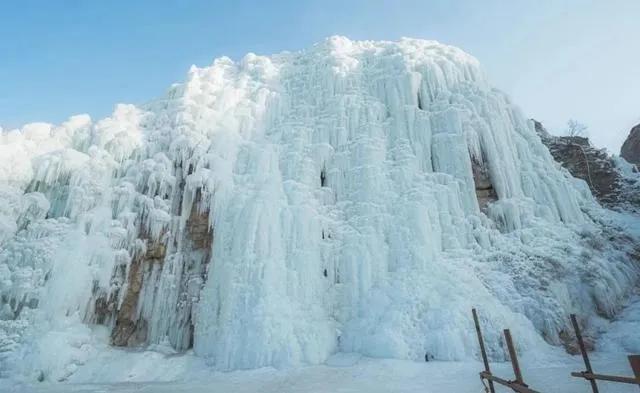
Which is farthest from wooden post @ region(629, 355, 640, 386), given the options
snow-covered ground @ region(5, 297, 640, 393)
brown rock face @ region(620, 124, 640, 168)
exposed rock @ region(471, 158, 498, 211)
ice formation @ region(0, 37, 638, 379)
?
brown rock face @ region(620, 124, 640, 168)

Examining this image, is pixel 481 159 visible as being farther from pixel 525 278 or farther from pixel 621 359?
pixel 621 359

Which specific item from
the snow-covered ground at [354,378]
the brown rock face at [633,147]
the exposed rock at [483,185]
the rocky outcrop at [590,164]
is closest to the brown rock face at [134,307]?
the snow-covered ground at [354,378]

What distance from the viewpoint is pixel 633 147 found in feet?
107

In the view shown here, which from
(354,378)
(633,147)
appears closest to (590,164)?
(633,147)

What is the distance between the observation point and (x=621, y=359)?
37.0ft

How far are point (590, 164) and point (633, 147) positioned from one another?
12113 mm

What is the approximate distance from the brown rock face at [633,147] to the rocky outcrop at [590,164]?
8796 millimetres

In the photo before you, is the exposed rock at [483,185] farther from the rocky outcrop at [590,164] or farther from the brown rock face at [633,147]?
the brown rock face at [633,147]

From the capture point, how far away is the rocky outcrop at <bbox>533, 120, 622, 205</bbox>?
22.5 m

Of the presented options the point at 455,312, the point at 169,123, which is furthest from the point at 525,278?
the point at 169,123

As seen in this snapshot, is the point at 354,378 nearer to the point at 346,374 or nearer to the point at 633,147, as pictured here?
the point at 346,374

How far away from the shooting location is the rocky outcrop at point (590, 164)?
74.0 ft

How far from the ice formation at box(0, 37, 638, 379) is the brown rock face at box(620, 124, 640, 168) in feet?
57.1

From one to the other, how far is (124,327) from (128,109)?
10.8 m
